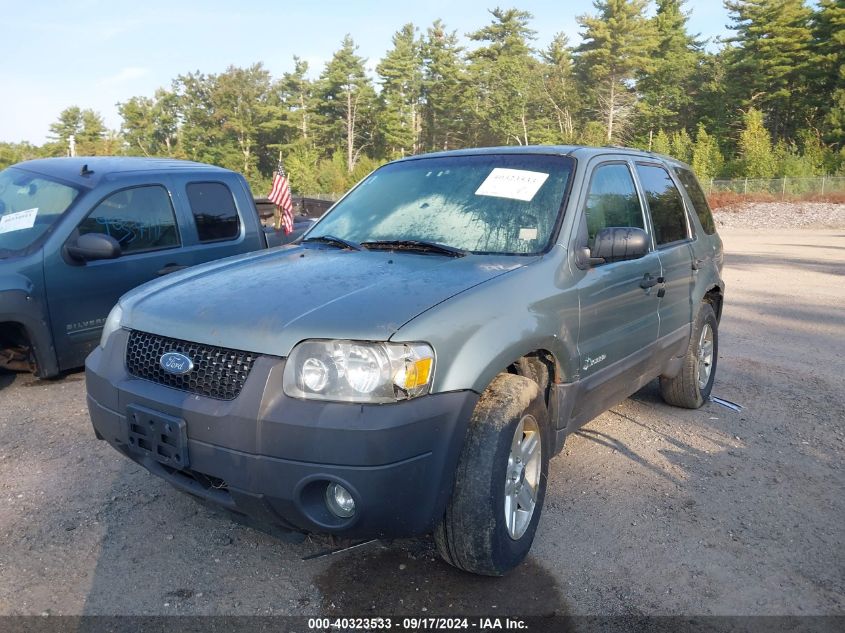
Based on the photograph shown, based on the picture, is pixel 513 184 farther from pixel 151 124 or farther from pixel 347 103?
pixel 151 124

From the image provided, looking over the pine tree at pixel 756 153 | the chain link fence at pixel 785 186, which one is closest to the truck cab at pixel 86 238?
the chain link fence at pixel 785 186

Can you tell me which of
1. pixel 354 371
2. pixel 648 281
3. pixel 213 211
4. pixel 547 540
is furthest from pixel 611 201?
pixel 213 211

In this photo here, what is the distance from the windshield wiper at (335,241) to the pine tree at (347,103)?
212 ft

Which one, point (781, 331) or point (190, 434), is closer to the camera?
point (190, 434)

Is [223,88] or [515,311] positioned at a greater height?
[223,88]

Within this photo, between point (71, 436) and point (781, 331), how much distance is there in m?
7.77

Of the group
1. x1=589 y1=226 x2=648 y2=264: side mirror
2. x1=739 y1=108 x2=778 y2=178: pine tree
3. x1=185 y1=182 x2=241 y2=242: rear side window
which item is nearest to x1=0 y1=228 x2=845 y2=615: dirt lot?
x1=589 y1=226 x2=648 y2=264: side mirror

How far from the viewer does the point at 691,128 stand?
6406 cm

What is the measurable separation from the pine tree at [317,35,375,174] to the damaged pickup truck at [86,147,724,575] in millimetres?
65152

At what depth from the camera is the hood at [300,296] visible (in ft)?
8.25

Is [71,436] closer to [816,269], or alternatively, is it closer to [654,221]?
[654,221]

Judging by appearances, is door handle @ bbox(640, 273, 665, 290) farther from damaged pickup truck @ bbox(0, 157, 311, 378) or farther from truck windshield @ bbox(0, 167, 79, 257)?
truck windshield @ bbox(0, 167, 79, 257)

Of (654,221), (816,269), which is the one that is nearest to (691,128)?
(816,269)

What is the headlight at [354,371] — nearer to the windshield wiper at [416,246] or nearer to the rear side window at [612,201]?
the windshield wiper at [416,246]
